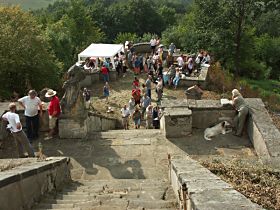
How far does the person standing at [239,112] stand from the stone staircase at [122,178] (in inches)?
75.6

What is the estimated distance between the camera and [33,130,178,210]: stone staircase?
689 centimetres

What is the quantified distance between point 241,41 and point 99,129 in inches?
745

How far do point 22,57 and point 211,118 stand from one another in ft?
34.4

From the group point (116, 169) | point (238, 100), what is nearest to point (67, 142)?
point (116, 169)

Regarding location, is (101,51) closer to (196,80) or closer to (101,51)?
(101,51)

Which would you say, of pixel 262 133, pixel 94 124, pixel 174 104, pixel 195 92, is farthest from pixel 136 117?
pixel 262 133

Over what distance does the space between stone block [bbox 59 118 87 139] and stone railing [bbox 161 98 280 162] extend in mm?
2107

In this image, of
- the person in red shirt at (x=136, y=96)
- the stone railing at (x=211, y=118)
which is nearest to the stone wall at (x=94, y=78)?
the person in red shirt at (x=136, y=96)

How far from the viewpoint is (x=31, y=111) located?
10914 millimetres

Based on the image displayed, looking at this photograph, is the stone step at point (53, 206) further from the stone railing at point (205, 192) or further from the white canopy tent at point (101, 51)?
the white canopy tent at point (101, 51)

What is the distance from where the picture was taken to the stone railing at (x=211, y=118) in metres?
10.1

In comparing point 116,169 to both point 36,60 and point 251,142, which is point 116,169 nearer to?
point 251,142

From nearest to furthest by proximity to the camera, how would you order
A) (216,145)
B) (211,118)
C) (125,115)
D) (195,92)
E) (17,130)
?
(17,130) → (216,145) → (211,118) → (125,115) → (195,92)

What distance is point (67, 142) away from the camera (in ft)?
36.7
